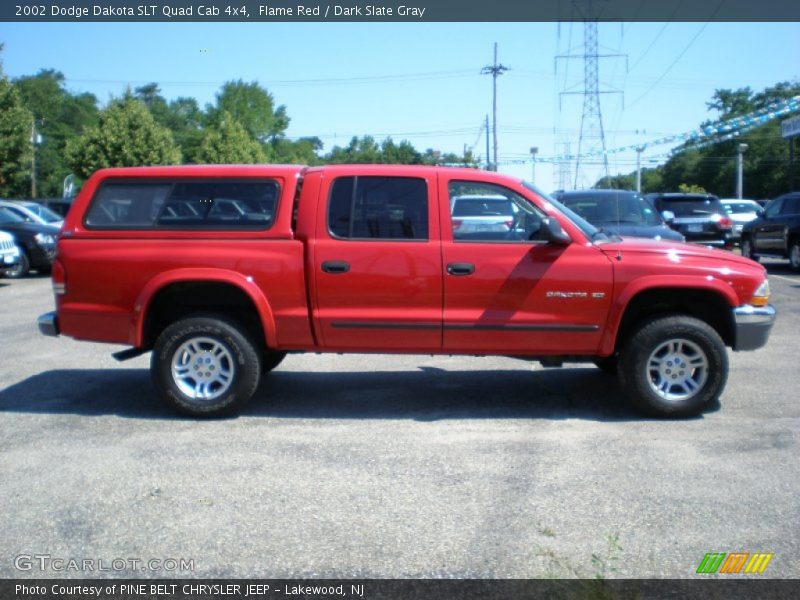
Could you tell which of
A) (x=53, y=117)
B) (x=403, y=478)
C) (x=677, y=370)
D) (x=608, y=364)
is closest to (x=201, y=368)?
(x=403, y=478)

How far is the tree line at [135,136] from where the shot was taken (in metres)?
31.9

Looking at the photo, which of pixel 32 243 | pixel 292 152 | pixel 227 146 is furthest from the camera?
pixel 292 152

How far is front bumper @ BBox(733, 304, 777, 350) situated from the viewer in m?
6.72

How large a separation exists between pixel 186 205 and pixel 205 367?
4.26ft

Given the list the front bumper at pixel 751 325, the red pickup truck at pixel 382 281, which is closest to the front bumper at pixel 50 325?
the red pickup truck at pixel 382 281

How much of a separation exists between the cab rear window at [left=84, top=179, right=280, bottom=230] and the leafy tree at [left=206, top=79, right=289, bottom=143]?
64.5 meters

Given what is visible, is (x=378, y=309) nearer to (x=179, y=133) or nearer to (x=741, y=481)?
(x=741, y=481)

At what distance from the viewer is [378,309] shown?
672 centimetres

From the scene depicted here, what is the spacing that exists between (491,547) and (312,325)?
2.88 m

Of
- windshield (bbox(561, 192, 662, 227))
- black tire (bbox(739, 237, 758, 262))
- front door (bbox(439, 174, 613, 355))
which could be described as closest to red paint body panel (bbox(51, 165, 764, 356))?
front door (bbox(439, 174, 613, 355))

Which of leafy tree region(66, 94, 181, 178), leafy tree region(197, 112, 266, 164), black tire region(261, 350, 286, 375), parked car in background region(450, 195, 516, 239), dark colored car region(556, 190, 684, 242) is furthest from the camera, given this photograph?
leafy tree region(197, 112, 266, 164)

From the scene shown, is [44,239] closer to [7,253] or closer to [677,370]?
[7,253]

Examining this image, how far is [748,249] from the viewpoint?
2136 cm

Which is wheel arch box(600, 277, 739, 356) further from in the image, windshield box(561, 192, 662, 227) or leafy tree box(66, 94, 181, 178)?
leafy tree box(66, 94, 181, 178)
